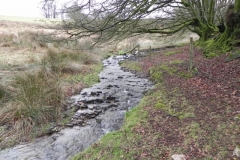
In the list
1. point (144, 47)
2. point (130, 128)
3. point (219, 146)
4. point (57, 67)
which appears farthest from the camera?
point (144, 47)

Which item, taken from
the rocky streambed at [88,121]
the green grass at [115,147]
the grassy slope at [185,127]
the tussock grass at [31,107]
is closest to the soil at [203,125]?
the grassy slope at [185,127]

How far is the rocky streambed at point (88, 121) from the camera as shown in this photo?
397 centimetres

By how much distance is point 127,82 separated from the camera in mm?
9422

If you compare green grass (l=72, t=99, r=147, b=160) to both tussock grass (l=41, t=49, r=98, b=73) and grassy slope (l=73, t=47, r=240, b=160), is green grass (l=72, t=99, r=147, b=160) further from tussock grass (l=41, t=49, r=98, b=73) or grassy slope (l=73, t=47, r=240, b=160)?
tussock grass (l=41, t=49, r=98, b=73)

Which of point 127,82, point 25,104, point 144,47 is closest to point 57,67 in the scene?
point 127,82

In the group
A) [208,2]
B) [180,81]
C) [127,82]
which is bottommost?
[127,82]

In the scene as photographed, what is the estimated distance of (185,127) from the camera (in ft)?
12.6

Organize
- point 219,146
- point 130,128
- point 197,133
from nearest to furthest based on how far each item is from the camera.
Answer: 1. point 219,146
2. point 197,133
3. point 130,128

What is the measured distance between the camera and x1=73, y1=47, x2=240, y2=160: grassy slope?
10.5ft

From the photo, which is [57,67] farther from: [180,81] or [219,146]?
[219,146]

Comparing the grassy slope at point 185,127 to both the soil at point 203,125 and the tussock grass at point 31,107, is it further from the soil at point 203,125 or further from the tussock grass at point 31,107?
the tussock grass at point 31,107

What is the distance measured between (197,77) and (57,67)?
20.0 ft

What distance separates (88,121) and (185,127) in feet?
8.65

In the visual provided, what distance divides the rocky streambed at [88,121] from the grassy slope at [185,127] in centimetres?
53
